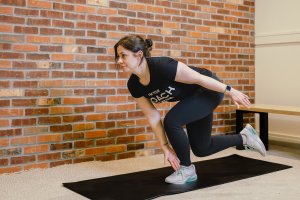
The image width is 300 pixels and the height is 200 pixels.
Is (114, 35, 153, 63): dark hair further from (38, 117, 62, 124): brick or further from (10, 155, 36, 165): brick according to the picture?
(10, 155, 36, 165): brick

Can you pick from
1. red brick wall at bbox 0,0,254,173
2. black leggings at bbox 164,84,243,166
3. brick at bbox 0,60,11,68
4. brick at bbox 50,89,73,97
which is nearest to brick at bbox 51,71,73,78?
red brick wall at bbox 0,0,254,173

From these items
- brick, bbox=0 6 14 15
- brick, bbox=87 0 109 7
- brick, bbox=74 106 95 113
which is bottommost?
brick, bbox=74 106 95 113

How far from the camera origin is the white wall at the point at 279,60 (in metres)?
3.76

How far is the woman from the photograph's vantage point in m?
2.24

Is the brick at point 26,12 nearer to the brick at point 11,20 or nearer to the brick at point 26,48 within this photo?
the brick at point 11,20

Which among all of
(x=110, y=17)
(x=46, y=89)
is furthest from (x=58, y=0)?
(x=46, y=89)

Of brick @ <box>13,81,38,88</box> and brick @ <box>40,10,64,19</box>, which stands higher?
brick @ <box>40,10,64,19</box>

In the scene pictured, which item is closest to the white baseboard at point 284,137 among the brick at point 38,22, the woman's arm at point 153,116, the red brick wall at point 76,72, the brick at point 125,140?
the red brick wall at point 76,72

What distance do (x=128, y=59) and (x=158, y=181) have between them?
2.70ft

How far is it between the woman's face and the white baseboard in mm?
2204

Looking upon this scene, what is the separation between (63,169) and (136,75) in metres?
0.97

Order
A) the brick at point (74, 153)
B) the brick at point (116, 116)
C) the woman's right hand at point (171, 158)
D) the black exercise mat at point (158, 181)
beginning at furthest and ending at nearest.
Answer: the brick at point (116, 116) → the brick at point (74, 153) → the woman's right hand at point (171, 158) → the black exercise mat at point (158, 181)

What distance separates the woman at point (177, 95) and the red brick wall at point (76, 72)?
2.38ft

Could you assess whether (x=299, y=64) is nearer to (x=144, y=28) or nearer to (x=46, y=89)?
(x=144, y=28)
